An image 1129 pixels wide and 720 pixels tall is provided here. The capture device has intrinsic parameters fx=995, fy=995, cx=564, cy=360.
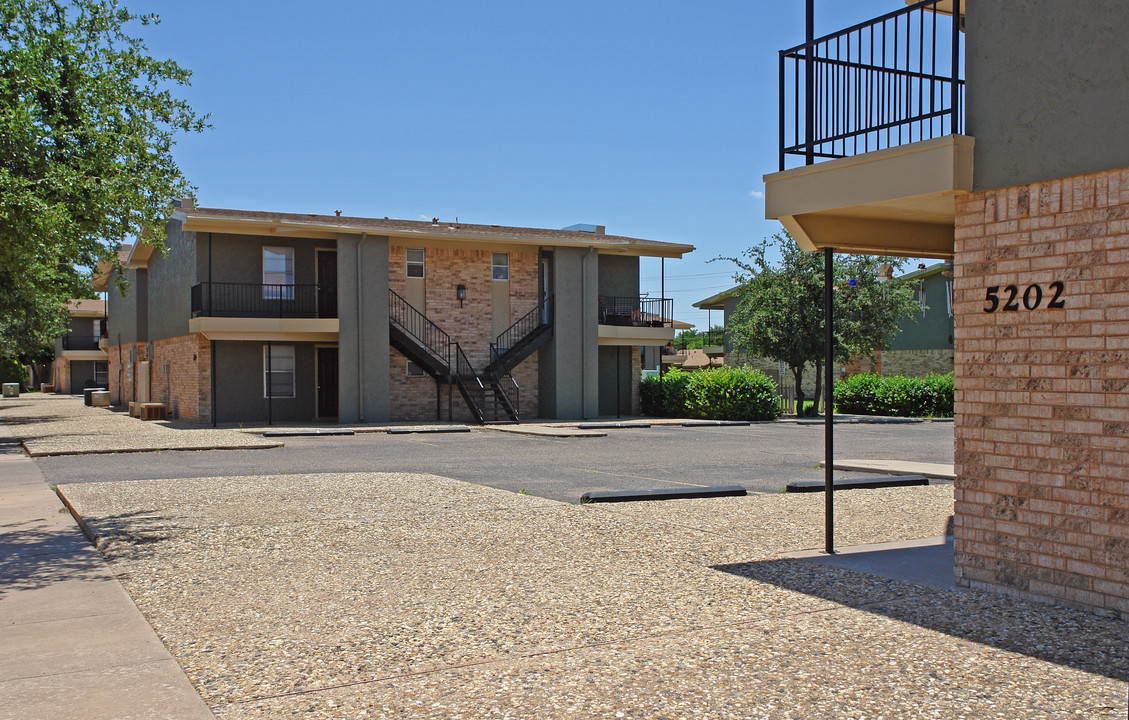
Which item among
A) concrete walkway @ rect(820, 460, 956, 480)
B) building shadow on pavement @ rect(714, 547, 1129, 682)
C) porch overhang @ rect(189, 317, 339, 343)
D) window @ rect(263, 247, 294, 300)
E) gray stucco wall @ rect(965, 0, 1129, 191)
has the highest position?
window @ rect(263, 247, 294, 300)

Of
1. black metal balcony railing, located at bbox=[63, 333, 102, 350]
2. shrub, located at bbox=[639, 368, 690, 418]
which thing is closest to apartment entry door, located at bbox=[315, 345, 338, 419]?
shrub, located at bbox=[639, 368, 690, 418]

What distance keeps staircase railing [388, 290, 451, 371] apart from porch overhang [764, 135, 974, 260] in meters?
21.5

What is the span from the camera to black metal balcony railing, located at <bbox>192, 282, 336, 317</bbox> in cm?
2791

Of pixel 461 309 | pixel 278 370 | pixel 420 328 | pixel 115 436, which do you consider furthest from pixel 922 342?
pixel 115 436

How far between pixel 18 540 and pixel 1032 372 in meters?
8.46

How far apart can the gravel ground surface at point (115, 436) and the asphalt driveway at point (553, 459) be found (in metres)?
0.69

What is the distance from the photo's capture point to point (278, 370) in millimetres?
28938

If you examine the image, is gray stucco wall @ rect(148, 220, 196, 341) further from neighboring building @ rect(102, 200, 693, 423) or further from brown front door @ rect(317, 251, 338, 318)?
brown front door @ rect(317, 251, 338, 318)

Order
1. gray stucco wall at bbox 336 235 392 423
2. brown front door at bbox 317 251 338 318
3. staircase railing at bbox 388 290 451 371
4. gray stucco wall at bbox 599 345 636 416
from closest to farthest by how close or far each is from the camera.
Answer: gray stucco wall at bbox 336 235 392 423 < brown front door at bbox 317 251 338 318 < staircase railing at bbox 388 290 451 371 < gray stucco wall at bbox 599 345 636 416

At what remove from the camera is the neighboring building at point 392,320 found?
2766 cm

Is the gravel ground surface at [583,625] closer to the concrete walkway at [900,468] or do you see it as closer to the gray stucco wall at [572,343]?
the concrete walkway at [900,468]

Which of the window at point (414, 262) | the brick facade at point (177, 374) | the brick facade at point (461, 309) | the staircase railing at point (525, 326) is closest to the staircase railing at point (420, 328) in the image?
the brick facade at point (461, 309)

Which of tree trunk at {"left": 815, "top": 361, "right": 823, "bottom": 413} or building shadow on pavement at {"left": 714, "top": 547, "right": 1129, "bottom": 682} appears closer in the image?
building shadow on pavement at {"left": 714, "top": 547, "right": 1129, "bottom": 682}

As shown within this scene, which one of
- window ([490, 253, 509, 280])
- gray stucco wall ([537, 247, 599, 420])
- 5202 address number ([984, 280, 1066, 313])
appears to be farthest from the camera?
window ([490, 253, 509, 280])
